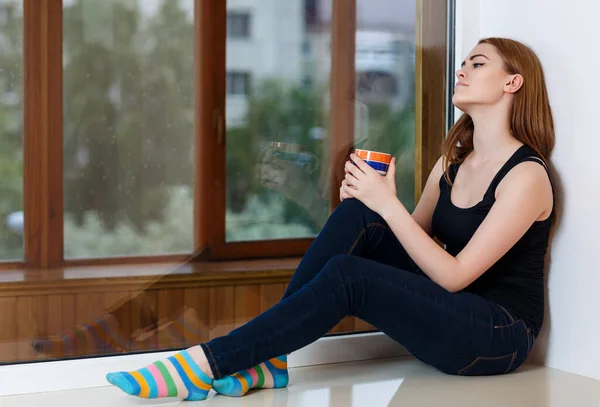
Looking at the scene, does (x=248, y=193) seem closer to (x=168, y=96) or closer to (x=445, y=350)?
(x=168, y=96)

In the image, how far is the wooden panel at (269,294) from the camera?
1.98 metres

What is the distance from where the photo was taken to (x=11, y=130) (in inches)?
68.2

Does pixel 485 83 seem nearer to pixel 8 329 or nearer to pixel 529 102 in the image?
pixel 529 102

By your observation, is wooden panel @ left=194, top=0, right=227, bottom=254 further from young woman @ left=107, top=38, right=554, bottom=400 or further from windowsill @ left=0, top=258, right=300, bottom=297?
young woman @ left=107, top=38, right=554, bottom=400

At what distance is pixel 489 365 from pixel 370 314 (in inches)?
12.6

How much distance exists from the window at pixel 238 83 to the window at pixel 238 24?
0.37ft

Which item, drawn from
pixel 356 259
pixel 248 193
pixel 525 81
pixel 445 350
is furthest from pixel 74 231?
pixel 525 81

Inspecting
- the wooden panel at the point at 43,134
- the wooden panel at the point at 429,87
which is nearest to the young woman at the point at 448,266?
the wooden panel at the point at 429,87

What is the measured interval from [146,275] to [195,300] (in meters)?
0.14

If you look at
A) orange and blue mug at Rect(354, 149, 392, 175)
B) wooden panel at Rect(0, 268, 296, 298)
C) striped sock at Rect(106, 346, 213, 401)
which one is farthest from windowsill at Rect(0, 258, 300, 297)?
orange and blue mug at Rect(354, 149, 392, 175)

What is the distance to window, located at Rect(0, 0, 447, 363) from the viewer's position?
5.79 feet

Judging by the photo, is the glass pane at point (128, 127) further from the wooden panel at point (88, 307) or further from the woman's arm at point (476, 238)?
the woman's arm at point (476, 238)

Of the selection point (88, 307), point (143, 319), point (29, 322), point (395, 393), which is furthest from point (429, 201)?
point (29, 322)

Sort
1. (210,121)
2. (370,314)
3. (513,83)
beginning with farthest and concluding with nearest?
(210,121), (513,83), (370,314)
